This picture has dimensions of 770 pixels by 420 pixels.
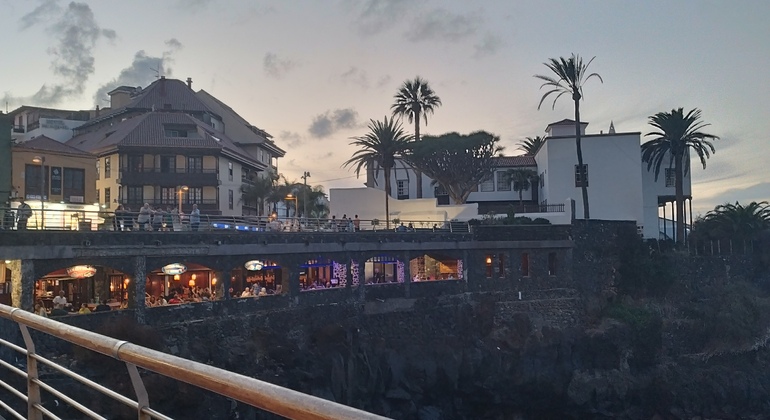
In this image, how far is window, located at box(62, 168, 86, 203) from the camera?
130ft

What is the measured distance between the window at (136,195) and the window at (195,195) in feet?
11.8

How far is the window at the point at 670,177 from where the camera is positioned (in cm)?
4914

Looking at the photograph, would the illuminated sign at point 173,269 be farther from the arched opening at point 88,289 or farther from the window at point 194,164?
the window at point 194,164

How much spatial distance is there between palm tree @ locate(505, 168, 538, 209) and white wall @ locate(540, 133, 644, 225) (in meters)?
5.46

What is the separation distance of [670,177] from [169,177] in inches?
1648

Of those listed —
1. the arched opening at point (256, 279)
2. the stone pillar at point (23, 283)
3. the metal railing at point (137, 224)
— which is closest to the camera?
the stone pillar at point (23, 283)

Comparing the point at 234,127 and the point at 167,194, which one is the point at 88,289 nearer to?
the point at 167,194

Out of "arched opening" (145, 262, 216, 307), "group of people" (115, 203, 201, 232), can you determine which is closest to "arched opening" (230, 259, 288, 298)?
"arched opening" (145, 262, 216, 307)

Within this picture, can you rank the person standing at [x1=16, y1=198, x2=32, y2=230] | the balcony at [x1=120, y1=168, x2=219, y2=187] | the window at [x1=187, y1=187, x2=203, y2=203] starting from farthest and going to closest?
1. the window at [x1=187, y1=187, x2=203, y2=203]
2. the balcony at [x1=120, y1=168, x2=219, y2=187]
3. the person standing at [x1=16, y1=198, x2=32, y2=230]

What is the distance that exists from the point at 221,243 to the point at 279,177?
33.7 metres

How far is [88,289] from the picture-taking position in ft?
88.7

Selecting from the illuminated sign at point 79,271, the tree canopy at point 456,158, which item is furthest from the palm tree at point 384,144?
the illuminated sign at point 79,271

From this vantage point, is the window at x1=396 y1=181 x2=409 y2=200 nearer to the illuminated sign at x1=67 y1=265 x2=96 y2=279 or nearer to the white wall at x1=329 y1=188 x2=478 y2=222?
the white wall at x1=329 y1=188 x2=478 y2=222

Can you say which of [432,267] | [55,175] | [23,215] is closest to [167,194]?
[55,175]
